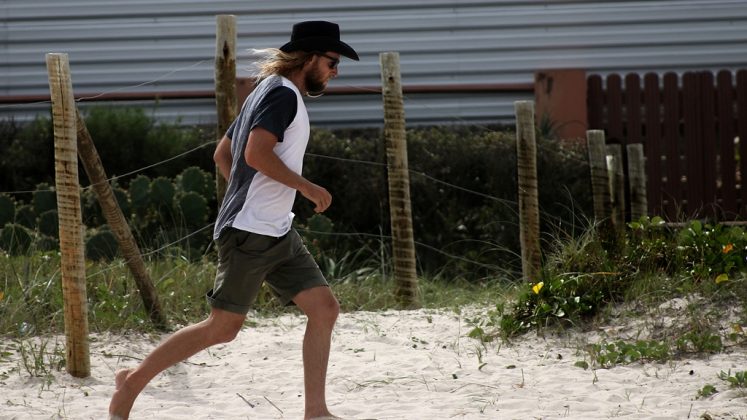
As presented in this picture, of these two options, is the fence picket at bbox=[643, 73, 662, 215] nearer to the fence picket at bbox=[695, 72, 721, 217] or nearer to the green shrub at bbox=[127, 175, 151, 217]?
the fence picket at bbox=[695, 72, 721, 217]

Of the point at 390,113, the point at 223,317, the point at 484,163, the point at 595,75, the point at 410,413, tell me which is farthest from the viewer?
the point at 595,75

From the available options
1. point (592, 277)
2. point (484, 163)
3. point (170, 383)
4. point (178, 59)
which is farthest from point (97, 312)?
point (178, 59)

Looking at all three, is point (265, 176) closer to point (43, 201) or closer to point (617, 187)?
point (617, 187)

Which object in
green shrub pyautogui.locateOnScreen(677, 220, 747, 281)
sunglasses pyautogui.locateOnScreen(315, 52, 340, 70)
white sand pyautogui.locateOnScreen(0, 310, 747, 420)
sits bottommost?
white sand pyautogui.locateOnScreen(0, 310, 747, 420)

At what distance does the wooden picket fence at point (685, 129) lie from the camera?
1083 centimetres

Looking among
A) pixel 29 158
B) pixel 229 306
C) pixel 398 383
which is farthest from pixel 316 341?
pixel 29 158

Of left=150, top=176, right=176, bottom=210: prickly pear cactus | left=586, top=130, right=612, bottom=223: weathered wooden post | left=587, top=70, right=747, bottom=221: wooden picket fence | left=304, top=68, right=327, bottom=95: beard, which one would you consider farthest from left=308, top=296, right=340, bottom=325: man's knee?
left=587, top=70, right=747, bottom=221: wooden picket fence

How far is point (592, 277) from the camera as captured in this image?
711cm

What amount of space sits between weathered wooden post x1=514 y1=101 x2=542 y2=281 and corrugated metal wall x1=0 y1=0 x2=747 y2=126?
3153 mm

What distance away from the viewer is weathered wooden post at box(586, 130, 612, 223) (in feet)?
26.3

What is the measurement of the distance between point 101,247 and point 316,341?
12.9 ft

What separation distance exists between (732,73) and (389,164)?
14.6ft

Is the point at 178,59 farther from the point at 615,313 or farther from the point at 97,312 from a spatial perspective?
the point at 615,313

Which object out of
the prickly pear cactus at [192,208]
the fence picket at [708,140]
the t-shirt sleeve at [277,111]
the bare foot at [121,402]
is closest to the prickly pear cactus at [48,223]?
the prickly pear cactus at [192,208]
